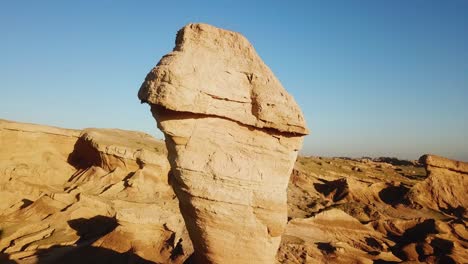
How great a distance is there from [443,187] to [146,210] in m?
22.6

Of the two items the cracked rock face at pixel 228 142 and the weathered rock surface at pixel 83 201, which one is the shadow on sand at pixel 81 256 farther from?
the cracked rock face at pixel 228 142

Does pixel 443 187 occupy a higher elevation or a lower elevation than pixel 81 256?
higher

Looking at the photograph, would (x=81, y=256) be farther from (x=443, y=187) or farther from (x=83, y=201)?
(x=443, y=187)

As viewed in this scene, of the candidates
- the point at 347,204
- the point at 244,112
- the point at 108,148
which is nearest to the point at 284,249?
the point at 244,112

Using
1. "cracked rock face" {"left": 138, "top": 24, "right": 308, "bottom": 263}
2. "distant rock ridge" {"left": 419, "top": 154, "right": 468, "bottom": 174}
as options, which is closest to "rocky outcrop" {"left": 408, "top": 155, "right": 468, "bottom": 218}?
"distant rock ridge" {"left": 419, "top": 154, "right": 468, "bottom": 174}

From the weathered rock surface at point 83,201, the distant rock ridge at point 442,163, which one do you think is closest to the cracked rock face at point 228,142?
the weathered rock surface at point 83,201

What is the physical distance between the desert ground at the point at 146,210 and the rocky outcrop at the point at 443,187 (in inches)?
3.2

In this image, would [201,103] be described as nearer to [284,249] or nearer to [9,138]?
[284,249]

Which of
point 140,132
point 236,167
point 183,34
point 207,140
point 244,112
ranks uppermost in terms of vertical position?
point 183,34

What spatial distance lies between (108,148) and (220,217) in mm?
17272

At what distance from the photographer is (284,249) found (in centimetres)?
1317

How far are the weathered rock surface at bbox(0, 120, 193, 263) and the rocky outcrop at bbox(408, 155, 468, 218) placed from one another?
718 inches

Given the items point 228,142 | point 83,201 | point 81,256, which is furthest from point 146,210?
point 228,142

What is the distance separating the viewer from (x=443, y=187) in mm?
26156
